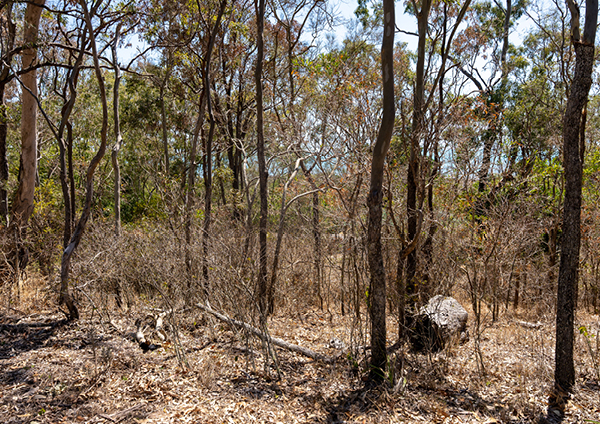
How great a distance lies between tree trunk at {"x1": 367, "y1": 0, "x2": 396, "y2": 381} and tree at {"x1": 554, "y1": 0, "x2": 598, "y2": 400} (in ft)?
6.48

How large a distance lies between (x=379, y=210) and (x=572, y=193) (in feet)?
7.05

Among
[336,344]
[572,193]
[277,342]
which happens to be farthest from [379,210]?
[277,342]

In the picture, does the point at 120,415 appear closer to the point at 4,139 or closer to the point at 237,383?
the point at 237,383

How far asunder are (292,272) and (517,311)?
5796 millimetres

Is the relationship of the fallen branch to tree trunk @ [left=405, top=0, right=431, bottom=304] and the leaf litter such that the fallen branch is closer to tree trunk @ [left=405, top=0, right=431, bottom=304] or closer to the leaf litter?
the leaf litter

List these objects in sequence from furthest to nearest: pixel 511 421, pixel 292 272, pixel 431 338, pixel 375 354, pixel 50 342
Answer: pixel 292 272 → pixel 431 338 → pixel 50 342 → pixel 375 354 → pixel 511 421

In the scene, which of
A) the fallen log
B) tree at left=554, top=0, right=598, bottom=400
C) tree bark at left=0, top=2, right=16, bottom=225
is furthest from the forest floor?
tree bark at left=0, top=2, right=16, bottom=225

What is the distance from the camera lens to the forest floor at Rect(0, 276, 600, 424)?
418cm

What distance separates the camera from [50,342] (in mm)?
5602

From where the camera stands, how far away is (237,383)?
Answer: 4.93 meters

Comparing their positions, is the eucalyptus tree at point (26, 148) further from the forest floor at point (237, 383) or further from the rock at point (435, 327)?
the rock at point (435, 327)

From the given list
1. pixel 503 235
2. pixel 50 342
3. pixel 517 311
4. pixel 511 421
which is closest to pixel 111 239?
pixel 50 342

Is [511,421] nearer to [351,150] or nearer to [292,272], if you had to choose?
[351,150]

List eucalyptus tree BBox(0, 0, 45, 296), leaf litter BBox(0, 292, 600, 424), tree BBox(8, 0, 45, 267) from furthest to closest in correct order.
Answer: tree BBox(8, 0, 45, 267), eucalyptus tree BBox(0, 0, 45, 296), leaf litter BBox(0, 292, 600, 424)
